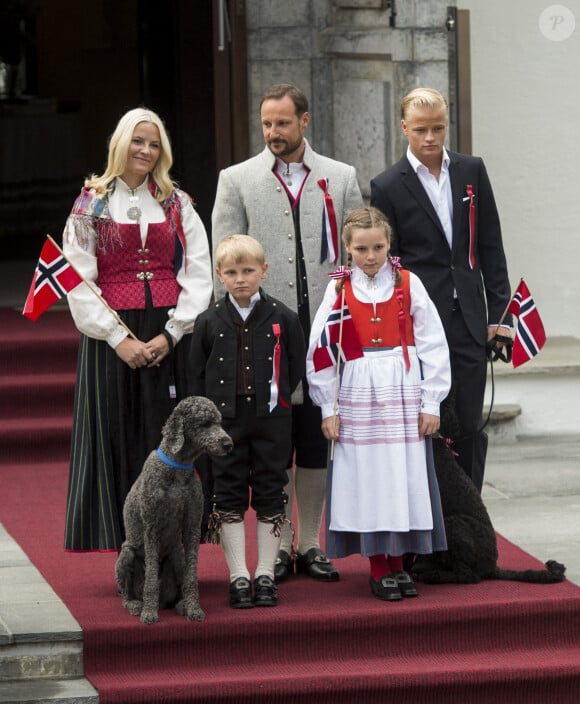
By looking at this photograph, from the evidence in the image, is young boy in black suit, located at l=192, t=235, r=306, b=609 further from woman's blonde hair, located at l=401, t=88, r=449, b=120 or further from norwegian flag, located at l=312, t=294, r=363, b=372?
woman's blonde hair, located at l=401, t=88, r=449, b=120

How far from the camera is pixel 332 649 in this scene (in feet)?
17.7

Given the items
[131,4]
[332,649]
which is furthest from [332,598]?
[131,4]

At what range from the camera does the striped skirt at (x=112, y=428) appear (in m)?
5.63

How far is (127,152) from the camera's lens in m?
5.57

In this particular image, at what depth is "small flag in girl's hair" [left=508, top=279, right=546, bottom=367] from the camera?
6000 millimetres

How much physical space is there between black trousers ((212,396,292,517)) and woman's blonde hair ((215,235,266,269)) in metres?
0.49

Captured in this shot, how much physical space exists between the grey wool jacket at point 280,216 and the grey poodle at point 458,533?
700 mm

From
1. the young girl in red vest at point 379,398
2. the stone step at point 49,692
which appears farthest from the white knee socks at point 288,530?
the stone step at point 49,692

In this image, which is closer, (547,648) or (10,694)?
(10,694)

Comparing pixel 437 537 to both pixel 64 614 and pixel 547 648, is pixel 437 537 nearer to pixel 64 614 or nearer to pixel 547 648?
pixel 547 648

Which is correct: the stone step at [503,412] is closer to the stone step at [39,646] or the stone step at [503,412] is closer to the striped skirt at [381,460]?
the striped skirt at [381,460]

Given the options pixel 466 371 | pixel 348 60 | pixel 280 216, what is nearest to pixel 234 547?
pixel 466 371

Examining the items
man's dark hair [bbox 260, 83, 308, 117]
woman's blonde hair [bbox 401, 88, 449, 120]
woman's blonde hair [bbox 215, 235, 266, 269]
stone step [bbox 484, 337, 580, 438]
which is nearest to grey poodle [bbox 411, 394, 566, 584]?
woman's blonde hair [bbox 215, 235, 266, 269]

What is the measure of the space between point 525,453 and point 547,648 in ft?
10.6
